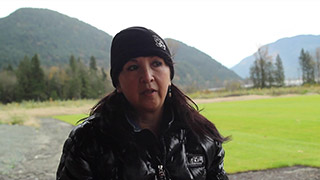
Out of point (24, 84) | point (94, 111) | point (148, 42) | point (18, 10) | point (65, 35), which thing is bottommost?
point (24, 84)

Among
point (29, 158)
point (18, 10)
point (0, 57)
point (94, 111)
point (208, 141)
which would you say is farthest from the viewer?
point (18, 10)

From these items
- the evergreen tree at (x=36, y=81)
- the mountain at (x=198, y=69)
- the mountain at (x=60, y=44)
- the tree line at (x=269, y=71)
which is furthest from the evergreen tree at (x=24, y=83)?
the tree line at (x=269, y=71)

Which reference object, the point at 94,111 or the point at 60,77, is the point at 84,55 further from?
the point at 94,111

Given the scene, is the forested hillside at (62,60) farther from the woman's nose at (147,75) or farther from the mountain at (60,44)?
the woman's nose at (147,75)

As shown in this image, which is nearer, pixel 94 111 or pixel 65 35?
pixel 94 111

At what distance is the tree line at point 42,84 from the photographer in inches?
1772

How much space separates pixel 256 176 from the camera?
4.99m

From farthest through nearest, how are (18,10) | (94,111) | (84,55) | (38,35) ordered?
(18,10) < (38,35) < (84,55) < (94,111)

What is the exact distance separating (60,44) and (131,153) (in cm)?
11846

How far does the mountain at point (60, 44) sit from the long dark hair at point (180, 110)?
56240 mm

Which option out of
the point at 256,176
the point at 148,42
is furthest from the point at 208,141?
the point at 256,176

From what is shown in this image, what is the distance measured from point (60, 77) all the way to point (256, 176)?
1920 inches

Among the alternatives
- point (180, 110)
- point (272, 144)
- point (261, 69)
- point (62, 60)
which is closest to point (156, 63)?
point (180, 110)

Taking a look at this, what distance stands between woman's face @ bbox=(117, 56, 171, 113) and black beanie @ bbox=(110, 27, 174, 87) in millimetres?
20
